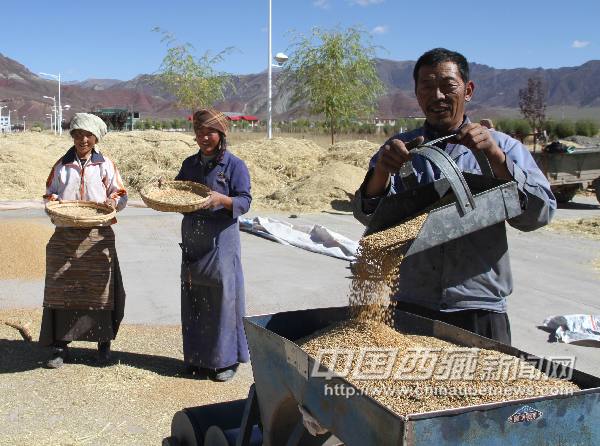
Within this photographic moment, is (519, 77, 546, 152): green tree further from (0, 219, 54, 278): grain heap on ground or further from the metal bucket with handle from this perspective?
the metal bucket with handle

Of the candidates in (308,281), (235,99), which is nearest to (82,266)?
(308,281)

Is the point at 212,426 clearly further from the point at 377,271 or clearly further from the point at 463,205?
the point at 463,205

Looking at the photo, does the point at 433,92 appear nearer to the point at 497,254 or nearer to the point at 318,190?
the point at 497,254

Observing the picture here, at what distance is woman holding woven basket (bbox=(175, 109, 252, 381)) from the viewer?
4.59 metres

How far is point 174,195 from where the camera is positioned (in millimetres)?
4492

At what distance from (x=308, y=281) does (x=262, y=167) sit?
10.9 m

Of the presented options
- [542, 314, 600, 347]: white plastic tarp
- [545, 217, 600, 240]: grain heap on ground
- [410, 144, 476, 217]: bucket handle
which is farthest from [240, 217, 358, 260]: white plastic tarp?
[410, 144, 476, 217]: bucket handle

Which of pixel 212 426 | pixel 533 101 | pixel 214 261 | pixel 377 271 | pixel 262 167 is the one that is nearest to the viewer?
pixel 377 271

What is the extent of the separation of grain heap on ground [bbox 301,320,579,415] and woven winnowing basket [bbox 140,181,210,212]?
189 centimetres

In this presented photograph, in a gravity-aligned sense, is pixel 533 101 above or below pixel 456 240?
above

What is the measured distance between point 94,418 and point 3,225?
6.27 m

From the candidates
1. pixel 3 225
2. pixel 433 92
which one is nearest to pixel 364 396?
pixel 433 92

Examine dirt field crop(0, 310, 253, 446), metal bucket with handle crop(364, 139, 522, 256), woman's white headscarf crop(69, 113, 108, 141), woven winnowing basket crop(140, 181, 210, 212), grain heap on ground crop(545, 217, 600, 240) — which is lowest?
dirt field crop(0, 310, 253, 446)

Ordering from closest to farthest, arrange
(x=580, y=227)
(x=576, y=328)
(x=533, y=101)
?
(x=576, y=328)
(x=580, y=227)
(x=533, y=101)
